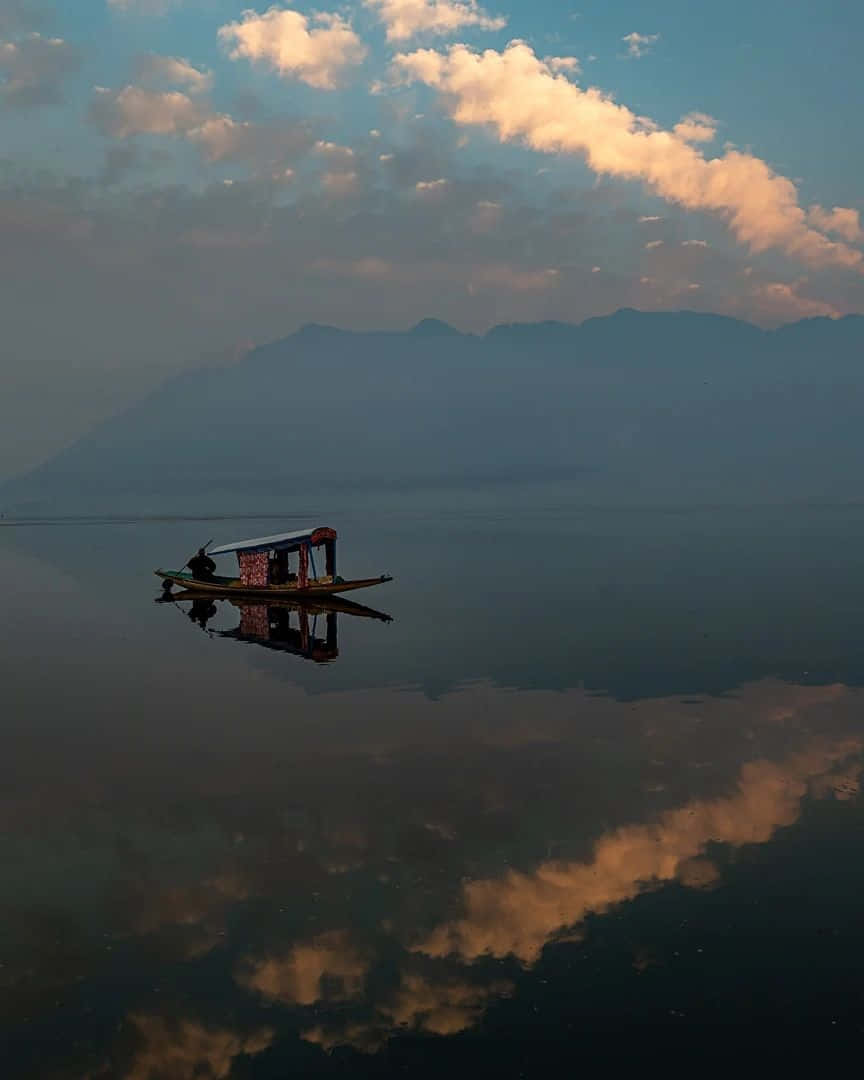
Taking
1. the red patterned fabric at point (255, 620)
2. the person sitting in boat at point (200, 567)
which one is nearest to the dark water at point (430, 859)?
the red patterned fabric at point (255, 620)

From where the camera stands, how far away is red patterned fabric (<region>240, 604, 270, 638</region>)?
58.0m

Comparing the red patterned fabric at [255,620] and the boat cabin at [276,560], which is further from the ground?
the boat cabin at [276,560]

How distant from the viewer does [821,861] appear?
67.7ft

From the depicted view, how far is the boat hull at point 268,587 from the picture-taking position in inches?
2734

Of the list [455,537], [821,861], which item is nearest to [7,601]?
[821,861]

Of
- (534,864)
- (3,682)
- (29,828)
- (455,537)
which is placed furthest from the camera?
(455,537)

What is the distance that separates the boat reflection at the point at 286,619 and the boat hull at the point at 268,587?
2.39 feet

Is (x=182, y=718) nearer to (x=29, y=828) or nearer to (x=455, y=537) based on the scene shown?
(x=29, y=828)

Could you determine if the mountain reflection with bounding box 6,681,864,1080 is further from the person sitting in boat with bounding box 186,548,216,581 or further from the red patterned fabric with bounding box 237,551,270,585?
the person sitting in boat with bounding box 186,548,216,581

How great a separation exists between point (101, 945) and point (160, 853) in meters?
4.40

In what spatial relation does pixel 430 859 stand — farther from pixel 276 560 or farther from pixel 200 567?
pixel 200 567

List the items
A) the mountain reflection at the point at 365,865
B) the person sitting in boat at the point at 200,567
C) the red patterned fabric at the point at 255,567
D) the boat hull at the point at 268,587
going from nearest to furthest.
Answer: the mountain reflection at the point at 365,865
the boat hull at the point at 268,587
the red patterned fabric at the point at 255,567
the person sitting in boat at the point at 200,567

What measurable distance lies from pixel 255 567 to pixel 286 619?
839 centimetres

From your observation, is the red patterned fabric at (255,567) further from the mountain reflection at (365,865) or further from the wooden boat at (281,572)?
the mountain reflection at (365,865)
